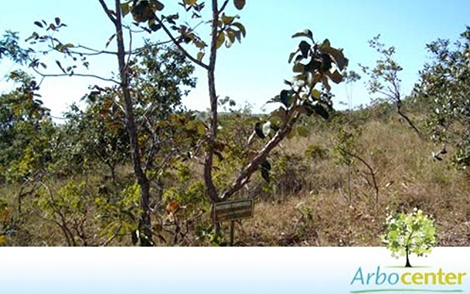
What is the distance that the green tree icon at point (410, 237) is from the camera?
1251mm

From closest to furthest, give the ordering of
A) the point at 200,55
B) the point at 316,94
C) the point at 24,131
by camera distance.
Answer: the point at 316,94, the point at 200,55, the point at 24,131

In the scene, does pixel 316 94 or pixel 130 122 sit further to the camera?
pixel 130 122

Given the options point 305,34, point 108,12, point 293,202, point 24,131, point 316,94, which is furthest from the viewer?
point 293,202

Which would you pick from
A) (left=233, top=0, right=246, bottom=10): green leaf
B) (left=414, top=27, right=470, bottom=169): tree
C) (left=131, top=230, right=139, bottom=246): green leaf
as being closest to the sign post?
(left=131, top=230, right=139, bottom=246): green leaf

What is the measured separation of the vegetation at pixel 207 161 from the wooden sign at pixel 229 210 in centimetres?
8

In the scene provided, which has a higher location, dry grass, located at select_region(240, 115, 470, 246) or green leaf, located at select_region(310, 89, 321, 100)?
green leaf, located at select_region(310, 89, 321, 100)

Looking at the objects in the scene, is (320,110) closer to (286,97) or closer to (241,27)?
(286,97)

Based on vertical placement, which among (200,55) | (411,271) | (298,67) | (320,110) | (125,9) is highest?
(125,9)

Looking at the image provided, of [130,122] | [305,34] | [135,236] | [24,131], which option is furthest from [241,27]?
[24,131]

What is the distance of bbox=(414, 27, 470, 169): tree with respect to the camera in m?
2.94

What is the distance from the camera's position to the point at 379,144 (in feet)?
16.4

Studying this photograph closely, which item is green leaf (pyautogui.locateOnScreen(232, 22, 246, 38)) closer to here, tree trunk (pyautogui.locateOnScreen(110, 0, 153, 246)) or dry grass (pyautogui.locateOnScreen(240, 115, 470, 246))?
tree trunk (pyautogui.locateOnScreen(110, 0, 153, 246))

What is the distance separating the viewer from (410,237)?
1.26m

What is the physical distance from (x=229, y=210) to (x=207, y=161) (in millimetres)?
209
